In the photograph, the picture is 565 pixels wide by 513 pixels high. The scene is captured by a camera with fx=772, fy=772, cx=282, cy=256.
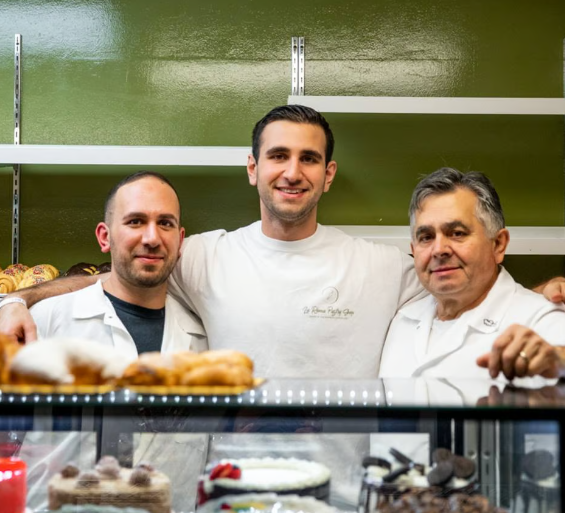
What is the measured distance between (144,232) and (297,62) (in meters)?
1.77

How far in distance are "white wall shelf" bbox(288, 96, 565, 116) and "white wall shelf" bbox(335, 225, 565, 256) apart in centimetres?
50

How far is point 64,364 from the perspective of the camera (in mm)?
1284

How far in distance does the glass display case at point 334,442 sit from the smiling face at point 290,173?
107 cm

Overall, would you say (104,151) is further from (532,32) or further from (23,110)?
(532,32)

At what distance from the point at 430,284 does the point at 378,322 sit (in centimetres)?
32

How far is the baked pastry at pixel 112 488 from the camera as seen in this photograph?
1.40m

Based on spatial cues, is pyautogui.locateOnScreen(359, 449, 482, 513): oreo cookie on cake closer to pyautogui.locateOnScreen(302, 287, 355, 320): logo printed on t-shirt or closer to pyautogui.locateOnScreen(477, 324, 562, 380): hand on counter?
pyautogui.locateOnScreen(477, 324, 562, 380): hand on counter

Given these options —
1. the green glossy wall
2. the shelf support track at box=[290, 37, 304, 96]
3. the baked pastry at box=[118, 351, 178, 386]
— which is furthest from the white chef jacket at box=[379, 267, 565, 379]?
the shelf support track at box=[290, 37, 304, 96]

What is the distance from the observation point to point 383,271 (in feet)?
8.05

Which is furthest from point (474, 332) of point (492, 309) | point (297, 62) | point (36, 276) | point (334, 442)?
point (297, 62)

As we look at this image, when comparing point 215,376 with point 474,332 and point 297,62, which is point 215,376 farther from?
point 297,62

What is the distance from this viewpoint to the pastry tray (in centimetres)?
126

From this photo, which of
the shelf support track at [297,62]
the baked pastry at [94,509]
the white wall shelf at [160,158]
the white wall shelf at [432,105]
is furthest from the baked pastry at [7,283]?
the baked pastry at [94,509]

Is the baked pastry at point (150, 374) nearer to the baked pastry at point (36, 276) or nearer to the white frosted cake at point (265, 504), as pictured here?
the white frosted cake at point (265, 504)
